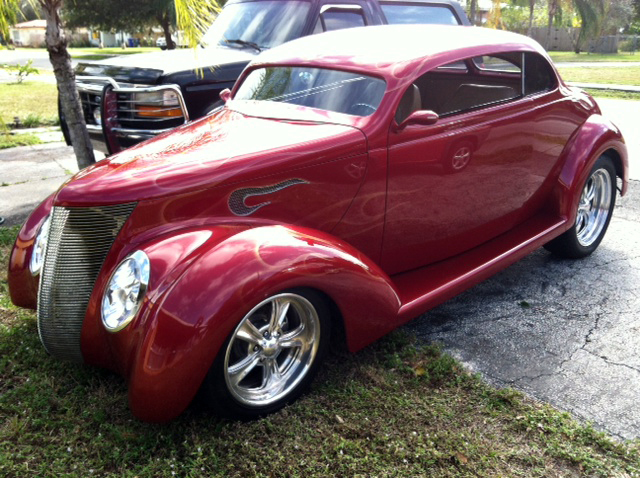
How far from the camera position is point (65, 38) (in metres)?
5.07

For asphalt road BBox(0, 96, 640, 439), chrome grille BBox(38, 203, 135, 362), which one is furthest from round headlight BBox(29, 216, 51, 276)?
asphalt road BBox(0, 96, 640, 439)

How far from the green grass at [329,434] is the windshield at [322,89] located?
1.45m

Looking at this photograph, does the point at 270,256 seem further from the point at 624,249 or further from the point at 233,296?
the point at 624,249

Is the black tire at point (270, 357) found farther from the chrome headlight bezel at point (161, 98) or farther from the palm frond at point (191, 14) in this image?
the chrome headlight bezel at point (161, 98)

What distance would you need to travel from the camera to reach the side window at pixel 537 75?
412 centimetres

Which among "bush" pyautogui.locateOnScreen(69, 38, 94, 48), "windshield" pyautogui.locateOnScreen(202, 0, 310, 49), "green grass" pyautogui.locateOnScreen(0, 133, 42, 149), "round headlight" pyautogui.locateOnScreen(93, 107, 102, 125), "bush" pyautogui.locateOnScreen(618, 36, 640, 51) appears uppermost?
"windshield" pyautogui.locateOnScreen(202, 0, 310, 49)

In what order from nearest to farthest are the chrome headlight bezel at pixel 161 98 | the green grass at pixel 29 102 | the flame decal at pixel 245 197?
the flame decal at pixel 245 197
the chrome headlight bezel at pixel 161 98
the green grass at pixel 29 102

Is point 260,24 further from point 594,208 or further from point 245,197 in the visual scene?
point 245,197

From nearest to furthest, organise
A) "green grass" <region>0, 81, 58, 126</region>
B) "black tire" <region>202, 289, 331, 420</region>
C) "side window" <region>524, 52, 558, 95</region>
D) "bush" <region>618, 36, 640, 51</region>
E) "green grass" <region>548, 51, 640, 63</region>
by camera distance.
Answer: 1. "black tire" <region>202, 289, 331, 420</region>
2. "side window" <region>524, 52, 558, 95</region>
3. "green grass" <region>0, 81, 58, 126</region>
4. "green grass" <region>548, 51, 640, 63</region>
5. "bush" <region>618, 36, 640, 51</region>

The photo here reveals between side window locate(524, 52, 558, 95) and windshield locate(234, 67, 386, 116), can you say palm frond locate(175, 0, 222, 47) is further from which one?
side window locate(524, 52, 558, 95)

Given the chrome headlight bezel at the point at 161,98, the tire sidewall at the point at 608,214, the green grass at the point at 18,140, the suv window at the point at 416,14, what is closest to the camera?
the tire sidewall at the point at 608,214

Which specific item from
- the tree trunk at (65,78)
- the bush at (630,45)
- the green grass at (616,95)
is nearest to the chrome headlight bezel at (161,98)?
the tree trunk at (65,78)

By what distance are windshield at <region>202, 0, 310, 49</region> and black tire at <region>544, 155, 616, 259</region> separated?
3.23m

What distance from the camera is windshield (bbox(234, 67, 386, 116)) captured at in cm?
Result: 330
